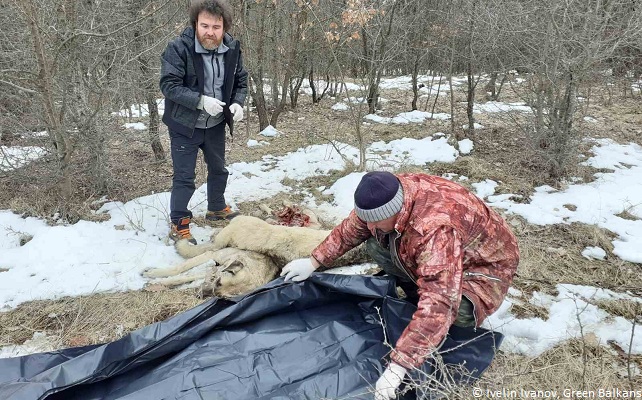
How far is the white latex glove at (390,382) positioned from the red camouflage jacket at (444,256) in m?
0.03

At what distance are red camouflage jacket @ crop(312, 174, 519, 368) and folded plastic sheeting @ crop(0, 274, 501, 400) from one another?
0.20 meters

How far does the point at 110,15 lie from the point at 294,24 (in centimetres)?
424

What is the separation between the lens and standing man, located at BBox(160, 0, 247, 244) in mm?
3029

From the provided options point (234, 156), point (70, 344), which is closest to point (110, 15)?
point (234, 156)

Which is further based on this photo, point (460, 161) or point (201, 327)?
point (460, 161)

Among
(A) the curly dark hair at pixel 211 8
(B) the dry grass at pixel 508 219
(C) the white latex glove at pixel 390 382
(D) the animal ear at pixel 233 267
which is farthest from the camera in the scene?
(A) the curly dark hair at pixel 211 8

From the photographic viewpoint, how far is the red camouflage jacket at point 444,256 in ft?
5.61

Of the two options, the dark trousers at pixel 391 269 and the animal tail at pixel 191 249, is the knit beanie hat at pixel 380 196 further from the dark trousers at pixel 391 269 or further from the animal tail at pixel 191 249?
the animal tail at pixel 191 249

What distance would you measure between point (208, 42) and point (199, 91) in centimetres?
36

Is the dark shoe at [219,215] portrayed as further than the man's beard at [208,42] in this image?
Yes

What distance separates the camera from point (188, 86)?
319 cm

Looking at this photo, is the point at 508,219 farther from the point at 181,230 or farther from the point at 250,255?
the point at 181,230

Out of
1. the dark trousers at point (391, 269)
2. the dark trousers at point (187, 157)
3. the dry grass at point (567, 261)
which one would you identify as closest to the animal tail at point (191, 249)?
the dark trousers at point (187, 157)

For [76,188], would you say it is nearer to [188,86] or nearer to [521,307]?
[188,86]
